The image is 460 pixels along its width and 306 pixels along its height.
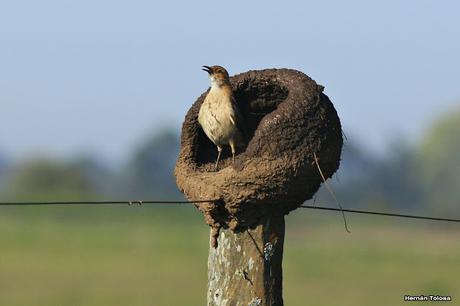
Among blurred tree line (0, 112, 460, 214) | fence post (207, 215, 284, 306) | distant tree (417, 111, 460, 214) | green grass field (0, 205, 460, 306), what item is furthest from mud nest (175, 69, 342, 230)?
distant tree (417, 111, 460, 214)

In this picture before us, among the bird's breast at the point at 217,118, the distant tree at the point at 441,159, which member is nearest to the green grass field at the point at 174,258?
the bird's breast at the point at 217,118

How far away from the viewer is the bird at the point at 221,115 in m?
9.77

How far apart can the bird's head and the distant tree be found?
106 m

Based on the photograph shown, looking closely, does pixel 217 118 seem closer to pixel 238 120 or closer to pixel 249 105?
pixel 238 120

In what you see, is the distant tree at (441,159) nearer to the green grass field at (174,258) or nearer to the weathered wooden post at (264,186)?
Result: the green grass field at (174,258)

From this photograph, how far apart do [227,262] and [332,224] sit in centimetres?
5682

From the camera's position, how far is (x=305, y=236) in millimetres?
58531

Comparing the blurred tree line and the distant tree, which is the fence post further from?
the distant tree

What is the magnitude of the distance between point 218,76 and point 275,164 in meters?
1.48

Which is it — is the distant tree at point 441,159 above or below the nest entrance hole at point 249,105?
below

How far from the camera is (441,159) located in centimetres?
12250

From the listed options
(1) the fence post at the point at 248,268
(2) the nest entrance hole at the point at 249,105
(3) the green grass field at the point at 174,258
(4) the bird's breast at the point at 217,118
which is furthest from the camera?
(3) the green grass field at the point at 174,258

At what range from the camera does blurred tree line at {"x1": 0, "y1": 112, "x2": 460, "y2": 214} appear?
10831 cm

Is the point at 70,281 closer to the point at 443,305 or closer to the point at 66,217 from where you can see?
the point at 443,305
